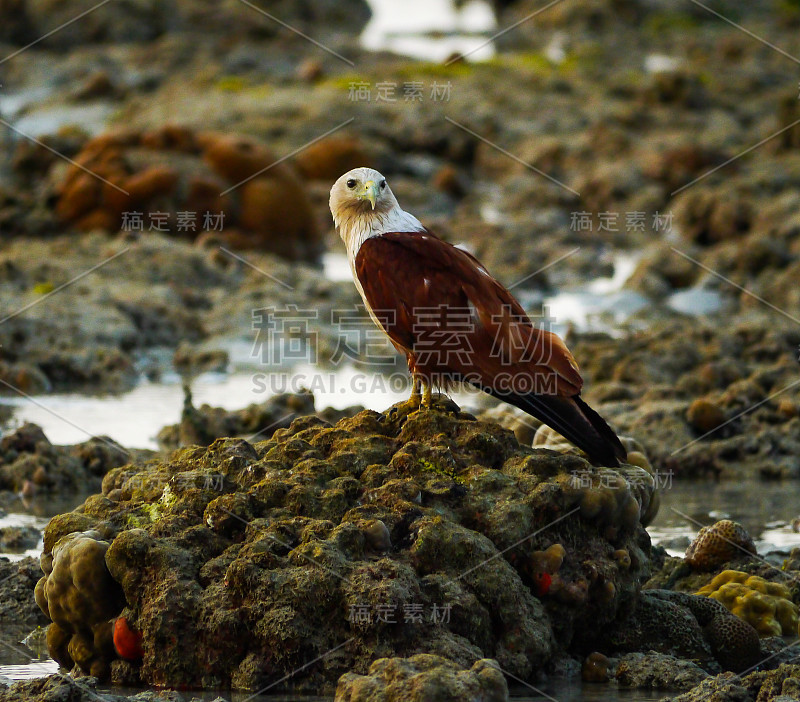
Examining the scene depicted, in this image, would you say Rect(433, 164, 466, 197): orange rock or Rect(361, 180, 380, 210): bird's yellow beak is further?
Rect(433, 164, 466, 197): orange rock

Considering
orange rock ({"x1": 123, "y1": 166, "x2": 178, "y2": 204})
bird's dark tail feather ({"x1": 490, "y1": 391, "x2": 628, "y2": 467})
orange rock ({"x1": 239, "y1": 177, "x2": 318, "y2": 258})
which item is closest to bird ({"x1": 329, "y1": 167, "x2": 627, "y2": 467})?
bird's dark tail feather ({"x1": 490, "y1": 391, "x2": 628, "y2": 467})

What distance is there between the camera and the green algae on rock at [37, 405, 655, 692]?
4.88 meters

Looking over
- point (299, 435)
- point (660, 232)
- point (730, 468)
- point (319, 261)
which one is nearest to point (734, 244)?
point (660, 232)

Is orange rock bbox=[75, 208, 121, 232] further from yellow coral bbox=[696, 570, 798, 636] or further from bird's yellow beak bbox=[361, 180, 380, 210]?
yellow coral bbox=[696, 570, 798, 636]

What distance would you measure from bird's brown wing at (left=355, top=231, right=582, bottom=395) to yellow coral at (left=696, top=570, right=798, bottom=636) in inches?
47.1

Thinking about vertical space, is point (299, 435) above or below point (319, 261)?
below

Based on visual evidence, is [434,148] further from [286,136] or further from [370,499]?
[370,499]

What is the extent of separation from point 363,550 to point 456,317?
1.39 m

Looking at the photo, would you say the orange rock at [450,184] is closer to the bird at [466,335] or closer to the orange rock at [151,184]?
the orange rock at [151,184]

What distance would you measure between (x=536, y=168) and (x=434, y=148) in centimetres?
211

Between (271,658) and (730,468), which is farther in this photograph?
(730,468)

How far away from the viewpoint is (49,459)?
8.59 m

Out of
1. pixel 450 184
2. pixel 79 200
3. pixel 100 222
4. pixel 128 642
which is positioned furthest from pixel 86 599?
pixel 450 184

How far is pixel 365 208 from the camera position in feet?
21.5
